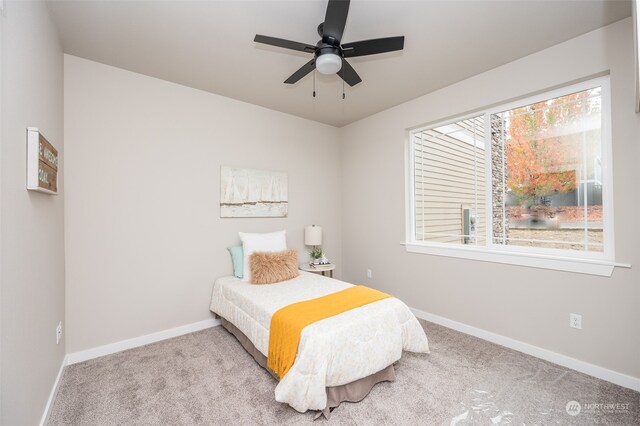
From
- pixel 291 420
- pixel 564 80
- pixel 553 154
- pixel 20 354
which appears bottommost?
pixel 291 420

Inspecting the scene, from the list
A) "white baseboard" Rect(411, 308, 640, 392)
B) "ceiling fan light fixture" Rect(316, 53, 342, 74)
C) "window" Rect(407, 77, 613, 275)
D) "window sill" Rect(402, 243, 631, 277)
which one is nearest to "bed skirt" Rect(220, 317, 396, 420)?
"white baseboard" Rect(411, 308, 640, 392)

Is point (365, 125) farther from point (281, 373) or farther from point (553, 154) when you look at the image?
point (281, 373)

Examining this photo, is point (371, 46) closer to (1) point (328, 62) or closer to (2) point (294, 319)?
(1) point (328, 62)

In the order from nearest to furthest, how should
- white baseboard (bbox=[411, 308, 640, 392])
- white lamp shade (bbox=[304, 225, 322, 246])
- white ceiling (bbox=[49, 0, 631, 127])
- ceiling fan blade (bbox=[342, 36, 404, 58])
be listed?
1. ceiling fan blade (bbox=[342, 36, 404, 58])
2. white ceiling (bbox=[49, 0, 631, 127])
3. white baseboard (bbox=[411, 308, 640, 392])
4. white lamp shade (bbox=[304, 225, 322, 246])

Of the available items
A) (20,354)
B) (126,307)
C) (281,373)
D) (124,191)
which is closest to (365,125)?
(124,191)

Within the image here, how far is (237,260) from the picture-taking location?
325cm

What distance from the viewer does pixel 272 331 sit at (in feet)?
6.86

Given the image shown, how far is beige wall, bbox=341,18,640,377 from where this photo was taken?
2086 millimetres

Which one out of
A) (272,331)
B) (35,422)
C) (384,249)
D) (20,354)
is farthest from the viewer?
(384,249)

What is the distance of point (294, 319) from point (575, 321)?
7.69 ft

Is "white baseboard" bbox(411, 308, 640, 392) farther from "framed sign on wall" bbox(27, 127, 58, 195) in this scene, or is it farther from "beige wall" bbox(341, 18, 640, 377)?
"framed sign on wall" bbox(27, 127, 58, 195)

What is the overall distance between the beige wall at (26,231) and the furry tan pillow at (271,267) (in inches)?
62.5

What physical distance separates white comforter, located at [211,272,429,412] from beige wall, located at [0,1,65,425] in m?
1.31

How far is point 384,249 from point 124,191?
A: 10.3 ft
